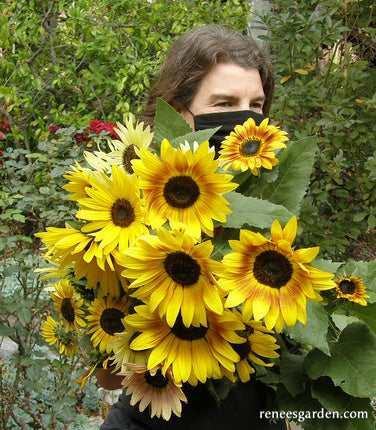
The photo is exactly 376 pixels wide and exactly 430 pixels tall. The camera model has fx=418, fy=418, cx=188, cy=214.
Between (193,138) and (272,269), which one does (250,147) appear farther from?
(272,269)

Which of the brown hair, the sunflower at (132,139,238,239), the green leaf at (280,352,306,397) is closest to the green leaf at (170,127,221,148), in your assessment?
the sunflower at (132,139,238,239)

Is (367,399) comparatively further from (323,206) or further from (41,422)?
(323,206)

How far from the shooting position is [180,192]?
2.62 ft

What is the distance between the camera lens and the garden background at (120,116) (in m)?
2.88

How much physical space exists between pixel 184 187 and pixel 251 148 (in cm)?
26

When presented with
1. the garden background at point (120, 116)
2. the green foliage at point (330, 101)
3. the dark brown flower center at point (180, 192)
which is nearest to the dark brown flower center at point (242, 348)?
the dark brown flower center at point (180, 192)

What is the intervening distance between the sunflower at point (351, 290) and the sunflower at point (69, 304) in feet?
1.99

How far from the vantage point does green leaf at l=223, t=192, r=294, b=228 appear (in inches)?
30.7

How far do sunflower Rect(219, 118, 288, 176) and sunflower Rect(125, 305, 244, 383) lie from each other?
1.10ft

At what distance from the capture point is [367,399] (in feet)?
3.03

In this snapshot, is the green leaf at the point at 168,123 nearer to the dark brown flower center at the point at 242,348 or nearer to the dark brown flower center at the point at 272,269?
the dark brown flower center at the point at 272,269

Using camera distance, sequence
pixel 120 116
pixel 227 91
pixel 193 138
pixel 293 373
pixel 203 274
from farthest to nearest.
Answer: pixel 120 116 → pixel 227 91 → pixel 293 373 → pixel 193 138 → pixel 203 274

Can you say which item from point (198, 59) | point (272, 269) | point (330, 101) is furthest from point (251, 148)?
point (330, 101)

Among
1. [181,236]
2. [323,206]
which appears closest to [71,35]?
[323,206]
